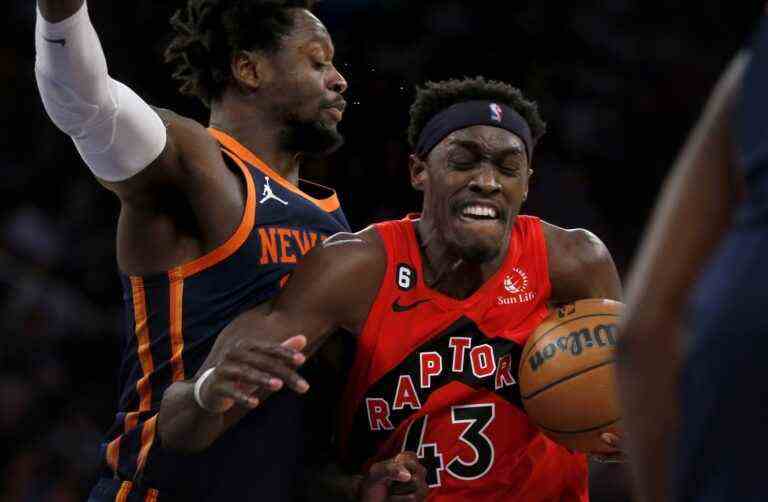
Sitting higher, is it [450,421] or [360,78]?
[360,78]

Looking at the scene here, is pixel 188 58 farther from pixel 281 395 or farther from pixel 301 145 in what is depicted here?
pixel 281 395

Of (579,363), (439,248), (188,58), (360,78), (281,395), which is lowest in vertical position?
(281,395)

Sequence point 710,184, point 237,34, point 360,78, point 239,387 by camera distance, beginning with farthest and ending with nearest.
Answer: point 360,78 < point 237,34 < point 239,387 < point 710,184

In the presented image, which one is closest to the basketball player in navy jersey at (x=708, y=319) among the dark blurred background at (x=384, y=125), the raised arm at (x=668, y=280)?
the raised arm at (x=668, y=280)

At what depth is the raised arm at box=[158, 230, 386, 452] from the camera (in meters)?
3.11

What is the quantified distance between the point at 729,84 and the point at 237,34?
9.42 ft

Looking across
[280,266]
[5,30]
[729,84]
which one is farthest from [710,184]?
[5,30]

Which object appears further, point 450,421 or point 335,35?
point 335,35

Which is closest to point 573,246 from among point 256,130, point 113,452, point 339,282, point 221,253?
point 339,282

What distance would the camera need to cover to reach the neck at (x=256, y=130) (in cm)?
394

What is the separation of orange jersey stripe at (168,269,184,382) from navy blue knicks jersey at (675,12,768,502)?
2.30 metres

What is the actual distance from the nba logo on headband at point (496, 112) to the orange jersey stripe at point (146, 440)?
1313 millimetres

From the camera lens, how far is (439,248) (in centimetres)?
341

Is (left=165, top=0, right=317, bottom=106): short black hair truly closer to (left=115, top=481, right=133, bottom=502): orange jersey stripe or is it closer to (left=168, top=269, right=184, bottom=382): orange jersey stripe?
(left=168, top=269, right=184, bottom=382): orange jersey stripe
